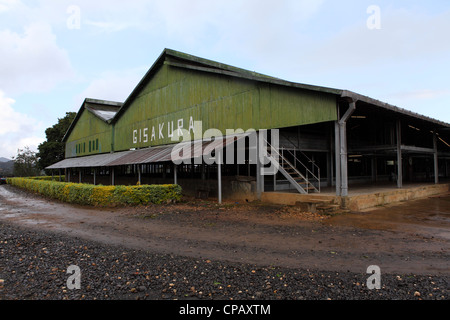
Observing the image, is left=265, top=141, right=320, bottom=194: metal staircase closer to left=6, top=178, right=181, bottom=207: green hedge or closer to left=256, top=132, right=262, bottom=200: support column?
left=256, top=132, right=262, bottom=200: support column

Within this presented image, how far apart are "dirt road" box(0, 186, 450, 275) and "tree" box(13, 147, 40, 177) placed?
45446 mm

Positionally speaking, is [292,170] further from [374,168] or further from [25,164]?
[25,164]

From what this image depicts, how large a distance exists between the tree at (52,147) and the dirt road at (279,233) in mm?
38669

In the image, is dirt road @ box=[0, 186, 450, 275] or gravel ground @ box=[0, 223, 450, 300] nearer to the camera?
gravel ground @ box=[0, 223, 450, 300]

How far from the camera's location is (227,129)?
600 inches

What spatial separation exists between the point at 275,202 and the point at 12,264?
10.1 metres

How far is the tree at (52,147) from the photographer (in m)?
45.2

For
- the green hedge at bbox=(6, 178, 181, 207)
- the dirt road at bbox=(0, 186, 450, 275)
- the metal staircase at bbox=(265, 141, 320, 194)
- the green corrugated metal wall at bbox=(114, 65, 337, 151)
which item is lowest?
the dirt road at bbox=(0, 186, 450, 275)

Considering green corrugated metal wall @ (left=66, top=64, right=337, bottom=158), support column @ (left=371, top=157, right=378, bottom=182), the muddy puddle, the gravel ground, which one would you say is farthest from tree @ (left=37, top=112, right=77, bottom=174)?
the muddy puddle

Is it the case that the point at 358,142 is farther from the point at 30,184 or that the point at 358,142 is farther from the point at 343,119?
the point at 30,184

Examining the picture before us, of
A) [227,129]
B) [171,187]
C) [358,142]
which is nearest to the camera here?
[171,187]

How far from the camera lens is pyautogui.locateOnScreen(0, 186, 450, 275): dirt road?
5.31 meters

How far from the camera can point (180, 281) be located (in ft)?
13.8

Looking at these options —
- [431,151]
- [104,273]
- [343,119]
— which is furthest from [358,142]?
[104,273]
